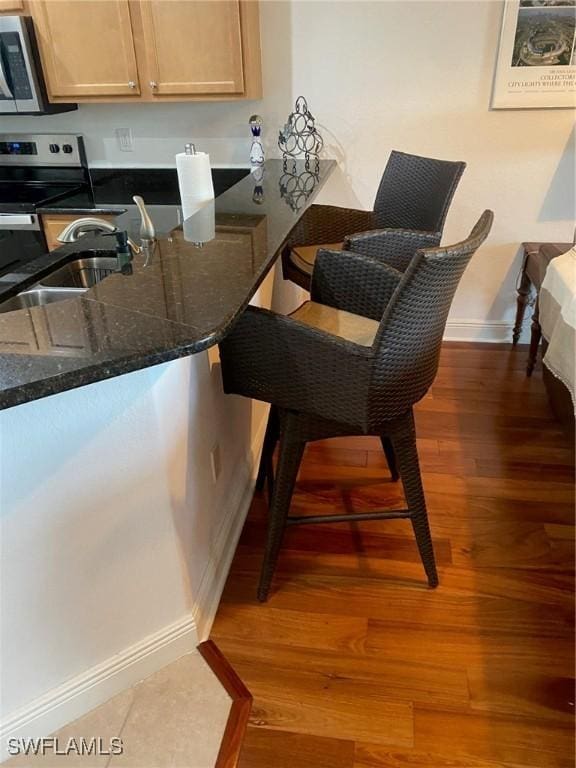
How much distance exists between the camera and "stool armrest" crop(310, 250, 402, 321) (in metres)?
1.60

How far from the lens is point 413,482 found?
1.65 meters

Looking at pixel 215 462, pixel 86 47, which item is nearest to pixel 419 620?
pixel 215 462

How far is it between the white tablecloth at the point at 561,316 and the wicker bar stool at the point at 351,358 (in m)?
0.82

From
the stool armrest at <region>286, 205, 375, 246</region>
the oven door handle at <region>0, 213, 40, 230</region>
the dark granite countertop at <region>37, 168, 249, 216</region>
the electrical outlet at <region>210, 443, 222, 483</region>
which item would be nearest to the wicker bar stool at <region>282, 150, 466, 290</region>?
the stool armrest at <region>286, 205, 375, 246</region>

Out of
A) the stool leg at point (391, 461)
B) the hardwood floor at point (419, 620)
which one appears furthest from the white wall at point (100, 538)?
the stool leg at point (391, 461)

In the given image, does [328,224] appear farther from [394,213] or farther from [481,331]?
[481,331]

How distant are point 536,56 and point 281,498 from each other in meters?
2.54

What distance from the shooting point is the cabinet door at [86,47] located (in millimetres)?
2674

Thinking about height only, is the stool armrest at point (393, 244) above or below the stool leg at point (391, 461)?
above

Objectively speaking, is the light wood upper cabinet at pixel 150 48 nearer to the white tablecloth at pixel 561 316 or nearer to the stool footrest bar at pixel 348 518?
the white tablecloth at pixel 561 316

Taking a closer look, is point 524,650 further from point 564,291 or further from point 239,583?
point 564,291

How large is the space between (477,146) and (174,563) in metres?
2.64

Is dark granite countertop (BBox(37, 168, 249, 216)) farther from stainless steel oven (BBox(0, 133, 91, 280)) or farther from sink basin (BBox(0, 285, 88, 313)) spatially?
sink basin (BBox(0, 285, 88, 313))

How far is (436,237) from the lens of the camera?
184 centimetres
